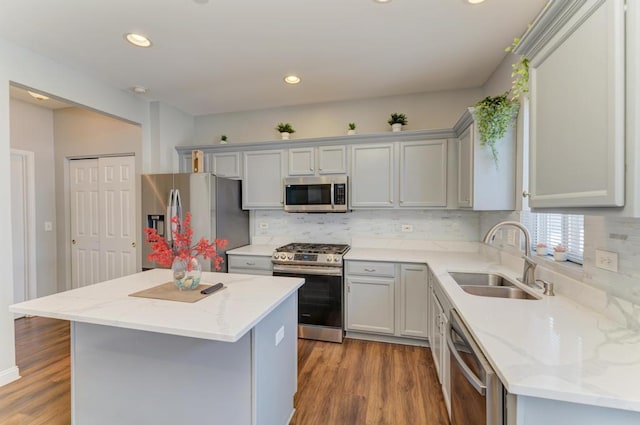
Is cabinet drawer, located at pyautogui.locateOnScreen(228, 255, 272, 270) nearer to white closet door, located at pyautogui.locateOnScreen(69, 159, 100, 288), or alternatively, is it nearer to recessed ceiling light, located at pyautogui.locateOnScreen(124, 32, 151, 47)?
white closet door, located at pyautogui.locateOnScreen(69, 159, 100, 288)

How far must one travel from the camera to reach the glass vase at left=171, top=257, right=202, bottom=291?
5.53 feet

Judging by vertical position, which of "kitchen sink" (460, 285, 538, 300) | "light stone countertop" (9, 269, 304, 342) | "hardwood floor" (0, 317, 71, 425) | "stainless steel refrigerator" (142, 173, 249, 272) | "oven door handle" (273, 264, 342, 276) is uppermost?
"stainless steel refrigerator" (142, 173, 249, 272)

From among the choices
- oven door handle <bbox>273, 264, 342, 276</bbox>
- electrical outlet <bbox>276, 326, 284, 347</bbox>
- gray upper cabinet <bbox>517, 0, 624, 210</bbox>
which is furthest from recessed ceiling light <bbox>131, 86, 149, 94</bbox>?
gray upper cabinet <bbox>517, 0, 624, 210</bbox>

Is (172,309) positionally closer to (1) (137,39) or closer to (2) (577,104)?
(2) (577,104)

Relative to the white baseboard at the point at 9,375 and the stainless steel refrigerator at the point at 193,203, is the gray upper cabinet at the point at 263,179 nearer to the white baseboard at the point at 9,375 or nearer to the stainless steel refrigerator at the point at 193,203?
the stainless steel refrigerator at the point at 193,203

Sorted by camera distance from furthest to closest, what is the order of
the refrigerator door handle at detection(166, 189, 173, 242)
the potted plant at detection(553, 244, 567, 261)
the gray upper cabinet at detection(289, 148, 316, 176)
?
1. the gray upper cabinet at detection(289, 148, 316, 176)
2. the refrigerator door handle at detection(166, 189, 173, 242)
3. the potted plant at detection(553, 244, 567, 261)

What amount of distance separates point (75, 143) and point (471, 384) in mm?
5028

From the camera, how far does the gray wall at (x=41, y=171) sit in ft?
11.9

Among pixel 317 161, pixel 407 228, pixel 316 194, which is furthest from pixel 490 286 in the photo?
pixel 317 161

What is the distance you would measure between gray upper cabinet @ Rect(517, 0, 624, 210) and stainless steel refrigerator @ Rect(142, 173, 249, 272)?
2.87 meters

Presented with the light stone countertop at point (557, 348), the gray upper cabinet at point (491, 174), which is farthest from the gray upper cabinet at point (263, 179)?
the light stone countertop at point (557, 348)

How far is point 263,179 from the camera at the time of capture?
357cm

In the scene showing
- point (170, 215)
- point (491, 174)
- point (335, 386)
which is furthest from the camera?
point (170, 215)

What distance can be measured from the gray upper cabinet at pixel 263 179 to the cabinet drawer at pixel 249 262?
0.66 m
